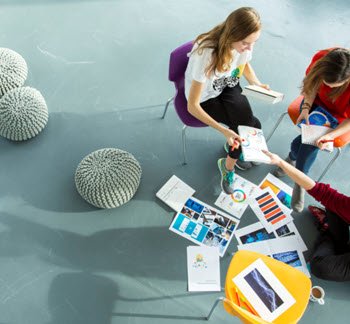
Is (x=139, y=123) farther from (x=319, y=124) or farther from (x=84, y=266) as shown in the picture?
(x=319, y=124)

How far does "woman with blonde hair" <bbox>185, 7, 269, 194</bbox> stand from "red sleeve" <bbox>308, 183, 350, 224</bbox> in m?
0.57

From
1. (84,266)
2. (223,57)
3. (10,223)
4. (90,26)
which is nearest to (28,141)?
(10,223)

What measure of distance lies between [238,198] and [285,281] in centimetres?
79

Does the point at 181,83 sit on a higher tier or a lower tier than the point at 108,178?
higher

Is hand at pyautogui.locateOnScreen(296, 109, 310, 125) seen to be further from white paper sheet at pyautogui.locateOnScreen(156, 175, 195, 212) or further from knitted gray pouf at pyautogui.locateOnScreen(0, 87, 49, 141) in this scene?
knitted gray pouf at pyautogui.locateOnScreen(0, 87, 49, 141)

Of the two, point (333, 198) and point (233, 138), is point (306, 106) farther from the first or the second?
point (333, 198)

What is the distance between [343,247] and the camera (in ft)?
6.97

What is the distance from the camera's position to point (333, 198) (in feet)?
6.07

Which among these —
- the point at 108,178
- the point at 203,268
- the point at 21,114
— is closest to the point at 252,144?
the point at 203,268

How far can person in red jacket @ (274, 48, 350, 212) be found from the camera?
183 cm

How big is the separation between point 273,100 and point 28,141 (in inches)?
78.6

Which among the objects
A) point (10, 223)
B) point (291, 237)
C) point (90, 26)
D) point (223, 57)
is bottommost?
point (10, 223)

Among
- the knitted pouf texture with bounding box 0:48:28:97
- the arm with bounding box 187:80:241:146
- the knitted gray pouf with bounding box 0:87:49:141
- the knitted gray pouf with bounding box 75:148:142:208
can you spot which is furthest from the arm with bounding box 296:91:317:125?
the knitted pouf texture with bounding box 0:48:28:97

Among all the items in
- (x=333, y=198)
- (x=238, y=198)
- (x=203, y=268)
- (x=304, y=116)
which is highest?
(x=304, y=116)
